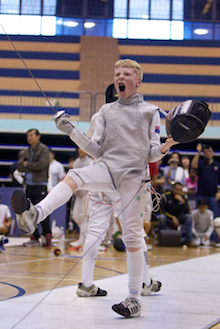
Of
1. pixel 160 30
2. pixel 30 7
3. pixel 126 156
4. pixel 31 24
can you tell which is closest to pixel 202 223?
pixel 126 156

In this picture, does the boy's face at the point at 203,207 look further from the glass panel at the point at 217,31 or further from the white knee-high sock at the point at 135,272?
the glass panel at the point at 217,31

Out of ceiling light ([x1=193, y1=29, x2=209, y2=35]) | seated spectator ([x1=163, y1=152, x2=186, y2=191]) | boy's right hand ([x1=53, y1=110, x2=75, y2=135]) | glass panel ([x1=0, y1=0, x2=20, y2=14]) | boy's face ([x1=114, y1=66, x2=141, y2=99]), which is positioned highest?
glass panel ([x1=0, y1=0, x2=20, y2=14])

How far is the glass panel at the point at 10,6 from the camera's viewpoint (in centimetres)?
1730

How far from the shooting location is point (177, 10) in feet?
61.0

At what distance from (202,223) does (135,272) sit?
518 centimetres

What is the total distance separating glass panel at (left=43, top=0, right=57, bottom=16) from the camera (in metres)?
18.2

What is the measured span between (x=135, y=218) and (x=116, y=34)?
1806 centimetres

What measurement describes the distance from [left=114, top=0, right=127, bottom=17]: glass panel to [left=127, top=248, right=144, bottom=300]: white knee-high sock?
17.8 metres

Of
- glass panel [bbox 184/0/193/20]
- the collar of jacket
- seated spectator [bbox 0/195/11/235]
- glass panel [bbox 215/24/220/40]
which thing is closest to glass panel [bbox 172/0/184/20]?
glass panel [bbox 184/0/193/20]

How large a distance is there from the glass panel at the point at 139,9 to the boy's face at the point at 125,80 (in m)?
17.3

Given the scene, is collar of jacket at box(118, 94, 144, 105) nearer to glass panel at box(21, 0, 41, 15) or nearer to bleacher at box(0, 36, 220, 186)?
bleacher at box(0, 36, 220, 186)

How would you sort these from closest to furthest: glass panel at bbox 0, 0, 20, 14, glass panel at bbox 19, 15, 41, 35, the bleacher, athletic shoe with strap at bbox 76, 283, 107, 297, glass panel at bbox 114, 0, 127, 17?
1. athletic shoe with strap at bbox 76, 283, 107, 297
2. glass panel at bbox 19, 15, 41, 35
3. glass panel at bbox 0, 0, 20, 14
4. the bleacher
5. glass panel at bbox 114, 0, 127, 17

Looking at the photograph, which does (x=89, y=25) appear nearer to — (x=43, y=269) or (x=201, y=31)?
(x=201, y=31)

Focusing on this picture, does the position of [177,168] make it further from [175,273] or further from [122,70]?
[122,70]
